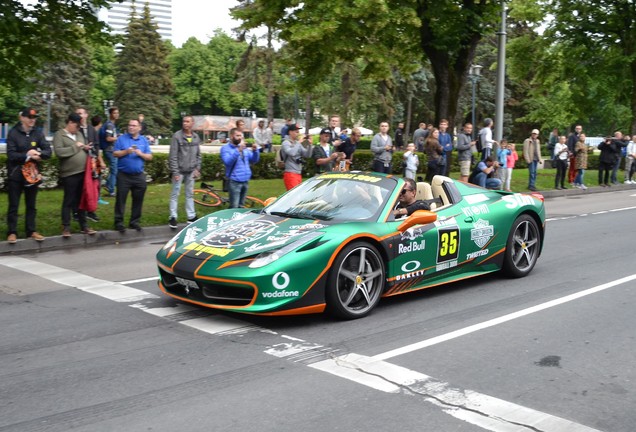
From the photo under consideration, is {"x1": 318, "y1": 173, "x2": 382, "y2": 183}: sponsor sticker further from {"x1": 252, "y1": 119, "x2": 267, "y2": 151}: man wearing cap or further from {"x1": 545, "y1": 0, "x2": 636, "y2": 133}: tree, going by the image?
{"x1": 545, "y1": 0, "x2": 636, "y2": 133}: tree

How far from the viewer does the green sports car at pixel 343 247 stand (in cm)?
629

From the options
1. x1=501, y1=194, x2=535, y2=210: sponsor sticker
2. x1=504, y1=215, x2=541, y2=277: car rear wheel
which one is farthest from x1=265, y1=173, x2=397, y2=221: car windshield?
x1=504, y1=215, x2=541, y2=277: car rear wheel

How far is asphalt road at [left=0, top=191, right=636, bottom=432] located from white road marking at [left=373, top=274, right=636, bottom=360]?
19 mm

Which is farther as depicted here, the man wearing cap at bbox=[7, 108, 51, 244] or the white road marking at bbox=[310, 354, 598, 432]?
the man wearing cap at bbox=[7, 108, 51, 244]

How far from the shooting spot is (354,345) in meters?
5.93

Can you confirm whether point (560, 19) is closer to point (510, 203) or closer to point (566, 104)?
point (566, 104)

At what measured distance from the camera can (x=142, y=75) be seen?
231 ft

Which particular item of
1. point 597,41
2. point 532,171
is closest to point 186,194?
point 532,171

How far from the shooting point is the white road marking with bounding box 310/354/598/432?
4.36 m

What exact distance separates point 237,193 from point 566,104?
98.5ft

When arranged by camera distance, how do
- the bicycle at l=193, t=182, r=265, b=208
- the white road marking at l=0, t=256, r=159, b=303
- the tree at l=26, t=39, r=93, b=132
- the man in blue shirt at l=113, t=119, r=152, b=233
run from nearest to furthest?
the white road marking at l=0, t=256, r=159, b=303 < the man in blue shirt at l=113, t=119, r=152, b=233 < the bicycle at l=193, t=182, r=265, b=208 < the tree at l=26, t=39, r=93, b=132

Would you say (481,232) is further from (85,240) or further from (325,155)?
(325,155)

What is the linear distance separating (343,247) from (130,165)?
6.79 m

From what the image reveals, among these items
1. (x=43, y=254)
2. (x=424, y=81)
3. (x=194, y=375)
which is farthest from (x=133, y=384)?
(x=424, y=81)
